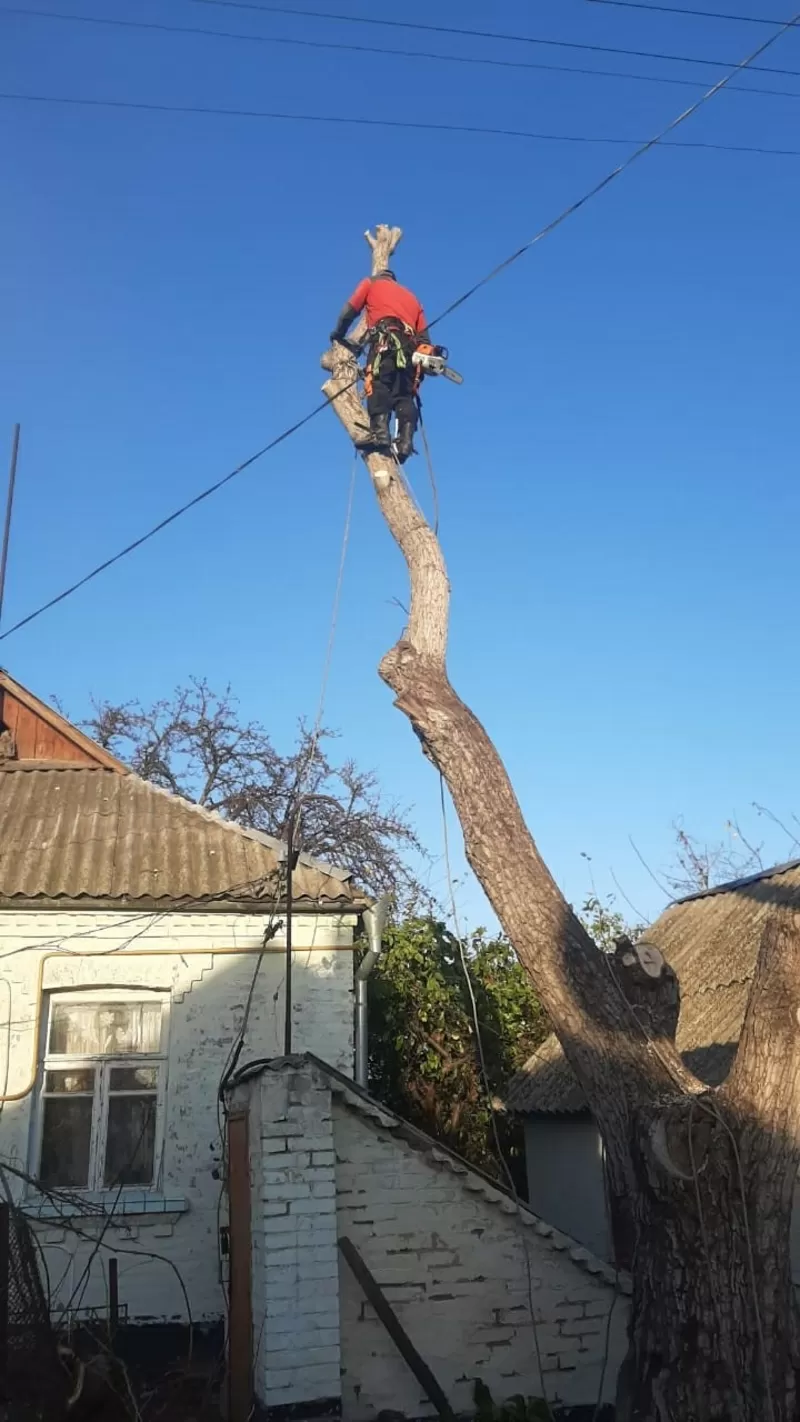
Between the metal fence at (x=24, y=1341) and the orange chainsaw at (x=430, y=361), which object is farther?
the orange chainsaw at (x=430, y=361)

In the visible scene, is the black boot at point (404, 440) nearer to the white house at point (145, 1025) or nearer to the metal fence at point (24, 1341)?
the white house at point (145, 1025)

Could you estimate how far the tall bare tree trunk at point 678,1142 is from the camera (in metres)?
4.31

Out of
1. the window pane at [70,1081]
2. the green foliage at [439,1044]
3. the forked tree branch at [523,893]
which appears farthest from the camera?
the green foliage at [439,1044]

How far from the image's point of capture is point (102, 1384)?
5.02 metres

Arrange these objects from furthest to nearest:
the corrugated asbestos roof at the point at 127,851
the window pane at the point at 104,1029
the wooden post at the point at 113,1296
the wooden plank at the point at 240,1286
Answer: the corrugated asbestos roof at the point at 127,851, the window pane at the point at 104,1029, the wooden post at the point at 113,1296, the wooden plank at the point at 240,1286

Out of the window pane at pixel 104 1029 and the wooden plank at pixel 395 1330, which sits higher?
the window pane at pixel 104 1029

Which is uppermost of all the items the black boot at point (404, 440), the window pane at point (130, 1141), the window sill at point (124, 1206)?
the black boot at point (404, 440)

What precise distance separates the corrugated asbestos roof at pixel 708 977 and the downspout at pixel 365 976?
233cm

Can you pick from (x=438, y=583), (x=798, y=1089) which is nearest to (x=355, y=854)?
(x=438, y=583)

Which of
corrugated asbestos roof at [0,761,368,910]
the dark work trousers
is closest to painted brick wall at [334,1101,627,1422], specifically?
corrugated asbestos roof at [0,761,368,910]

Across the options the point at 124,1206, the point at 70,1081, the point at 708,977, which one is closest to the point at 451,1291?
the point at 124,1206

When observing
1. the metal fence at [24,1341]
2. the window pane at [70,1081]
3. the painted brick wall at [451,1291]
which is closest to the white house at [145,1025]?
the window pane at [70,1081]

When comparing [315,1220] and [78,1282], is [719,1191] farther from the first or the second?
[78,1282]

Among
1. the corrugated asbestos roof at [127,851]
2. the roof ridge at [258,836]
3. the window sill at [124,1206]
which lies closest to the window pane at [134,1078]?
the window sill at [124,1206]
